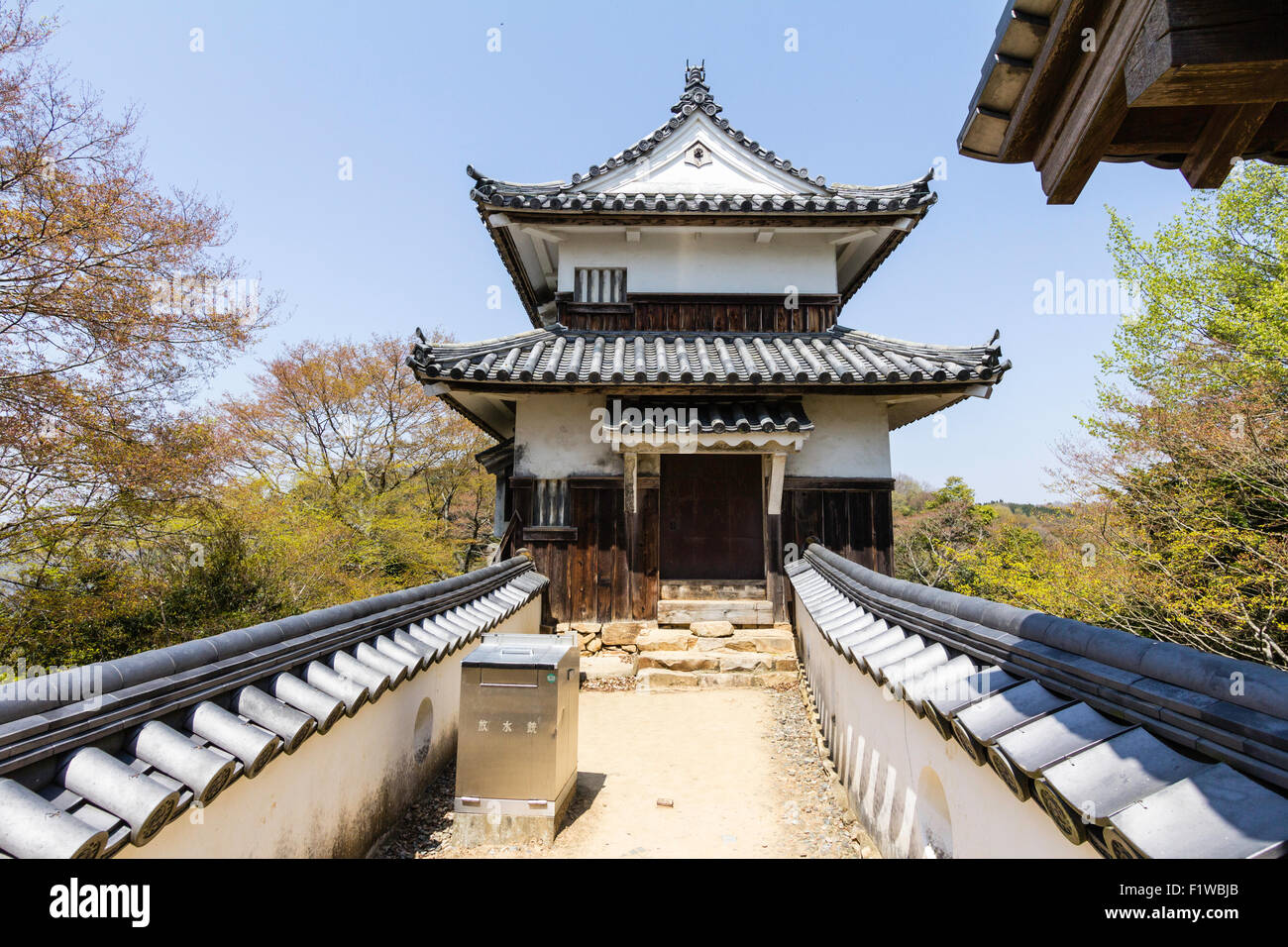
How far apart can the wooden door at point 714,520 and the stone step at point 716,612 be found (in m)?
1.97

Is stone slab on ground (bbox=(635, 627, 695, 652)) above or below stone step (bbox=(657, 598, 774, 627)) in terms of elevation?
below

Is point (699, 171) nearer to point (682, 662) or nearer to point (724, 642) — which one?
point (724, 642)

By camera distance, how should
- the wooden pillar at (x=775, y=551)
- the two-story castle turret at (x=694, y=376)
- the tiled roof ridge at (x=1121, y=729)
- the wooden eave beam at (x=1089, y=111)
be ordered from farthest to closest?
1. the wooden pillar at (x=775, y=551)
2. the two-story castle turret at (x=694, y=376)
3. the wooden eave beam at (x=1089, y=111)
4. the tiled roof ridge at (x=1121, y=729)

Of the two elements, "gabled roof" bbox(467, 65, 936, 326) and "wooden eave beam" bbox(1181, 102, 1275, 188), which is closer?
"wooden eave beam" bbox(1181, 102, 1275, 188)

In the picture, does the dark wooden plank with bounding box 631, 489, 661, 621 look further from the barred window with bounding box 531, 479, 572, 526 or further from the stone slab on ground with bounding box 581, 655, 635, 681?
the barred window with bounding box 531, 479, 572, 526

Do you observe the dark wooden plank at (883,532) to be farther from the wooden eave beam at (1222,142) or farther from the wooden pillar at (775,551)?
the wooden eave beam at (1222,142)

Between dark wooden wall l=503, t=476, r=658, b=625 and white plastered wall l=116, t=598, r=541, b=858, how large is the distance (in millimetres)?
3894

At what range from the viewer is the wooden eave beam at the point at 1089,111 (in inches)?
89.9

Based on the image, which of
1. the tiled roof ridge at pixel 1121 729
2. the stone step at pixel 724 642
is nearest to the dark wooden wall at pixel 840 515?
the stone step at pixel 724 642

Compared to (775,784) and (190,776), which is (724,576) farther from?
(190,776)

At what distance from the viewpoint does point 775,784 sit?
605 centimetres

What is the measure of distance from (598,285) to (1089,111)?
9552mm

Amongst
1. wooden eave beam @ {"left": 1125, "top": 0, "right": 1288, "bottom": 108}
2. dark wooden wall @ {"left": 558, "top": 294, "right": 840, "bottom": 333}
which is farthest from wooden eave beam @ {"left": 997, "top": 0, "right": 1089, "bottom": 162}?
dark wooden wall @ {"left": 558, "top": 294, "right": 840, "bottom": 333}

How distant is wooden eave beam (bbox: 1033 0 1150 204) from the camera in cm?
228
